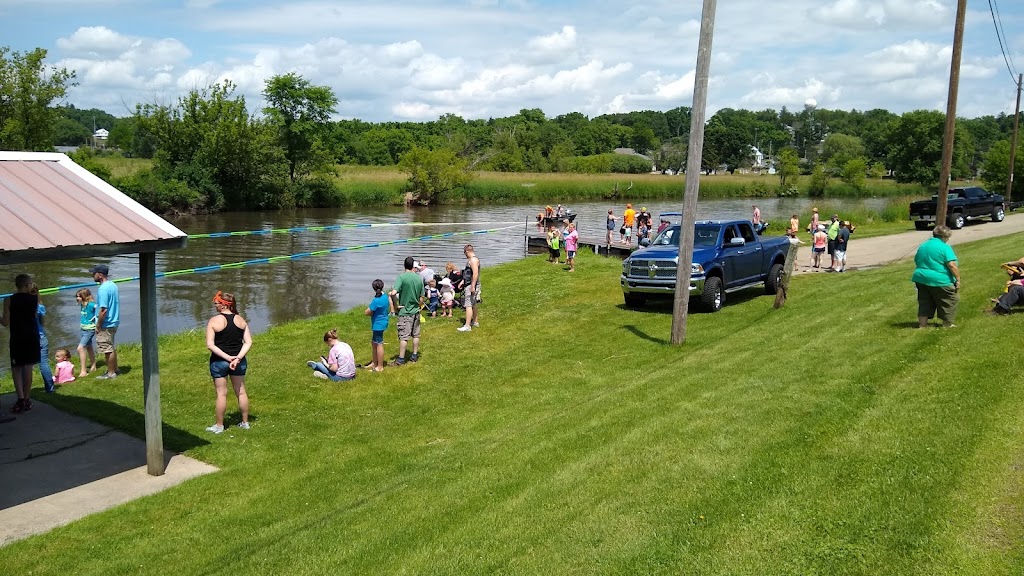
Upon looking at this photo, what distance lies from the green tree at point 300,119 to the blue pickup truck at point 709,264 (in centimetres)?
4684

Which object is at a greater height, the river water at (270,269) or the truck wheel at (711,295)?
the truck wheel at (711,295)

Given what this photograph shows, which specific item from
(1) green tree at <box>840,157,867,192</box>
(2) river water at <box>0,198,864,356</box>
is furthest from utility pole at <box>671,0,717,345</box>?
(1) green tree at <box>840,157,867,192</box>

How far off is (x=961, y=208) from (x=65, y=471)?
3639cm

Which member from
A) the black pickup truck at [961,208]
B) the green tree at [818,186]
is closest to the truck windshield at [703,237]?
the black pickup truck at [961,208]

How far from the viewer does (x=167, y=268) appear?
30.3m

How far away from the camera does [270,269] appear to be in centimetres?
2988

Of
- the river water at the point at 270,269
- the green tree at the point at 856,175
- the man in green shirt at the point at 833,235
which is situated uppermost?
the green tree at the point at 856,175

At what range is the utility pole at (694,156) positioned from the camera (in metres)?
13.0

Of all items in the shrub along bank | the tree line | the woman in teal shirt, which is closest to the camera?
the woman in teal shirt

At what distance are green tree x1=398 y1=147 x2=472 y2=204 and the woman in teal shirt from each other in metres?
55.2

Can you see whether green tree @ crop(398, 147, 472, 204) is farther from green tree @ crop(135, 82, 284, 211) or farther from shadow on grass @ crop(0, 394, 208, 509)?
shadow on grass @ crop(0, 394, 208, 509)

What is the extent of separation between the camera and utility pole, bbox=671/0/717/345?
13000 millimetres

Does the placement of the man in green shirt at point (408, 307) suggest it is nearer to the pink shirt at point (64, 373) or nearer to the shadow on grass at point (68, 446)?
the shadow on grass at point (68, 446)

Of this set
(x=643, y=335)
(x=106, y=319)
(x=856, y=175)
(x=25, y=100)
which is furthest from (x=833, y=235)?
(x=856, y=175)
